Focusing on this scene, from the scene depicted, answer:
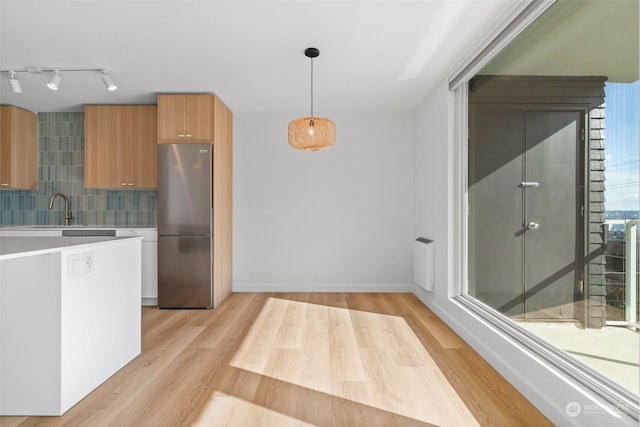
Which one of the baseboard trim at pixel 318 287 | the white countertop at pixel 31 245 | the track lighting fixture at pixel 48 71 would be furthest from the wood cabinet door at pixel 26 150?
the white countertop at pixel 31 245

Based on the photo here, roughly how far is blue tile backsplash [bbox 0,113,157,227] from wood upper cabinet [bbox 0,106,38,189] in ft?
0.26

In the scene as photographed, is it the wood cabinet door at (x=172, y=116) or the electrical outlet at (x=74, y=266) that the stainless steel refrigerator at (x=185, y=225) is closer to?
the wood cabinet door at (x=172, y=116)

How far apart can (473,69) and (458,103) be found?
514 mm

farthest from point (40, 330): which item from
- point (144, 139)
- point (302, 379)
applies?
point (144, 139)

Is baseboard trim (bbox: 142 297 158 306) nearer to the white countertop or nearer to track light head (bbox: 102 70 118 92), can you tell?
the white countertop

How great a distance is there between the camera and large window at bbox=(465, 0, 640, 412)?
1.54 m

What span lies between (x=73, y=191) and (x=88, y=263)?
339cm

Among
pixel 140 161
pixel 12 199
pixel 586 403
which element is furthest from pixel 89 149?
pixel 586 403

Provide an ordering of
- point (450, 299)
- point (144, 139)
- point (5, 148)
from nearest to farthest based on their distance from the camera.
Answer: point (450, 299) → point (144, 139) → point (5, 148)

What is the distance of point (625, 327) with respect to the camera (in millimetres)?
1511

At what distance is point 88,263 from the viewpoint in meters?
2.10

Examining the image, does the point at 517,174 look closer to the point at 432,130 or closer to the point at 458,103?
the point at 458,103

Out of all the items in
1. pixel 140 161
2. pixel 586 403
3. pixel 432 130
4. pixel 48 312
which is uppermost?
pixel 432 130

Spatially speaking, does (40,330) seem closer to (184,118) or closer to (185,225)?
(185,225)
